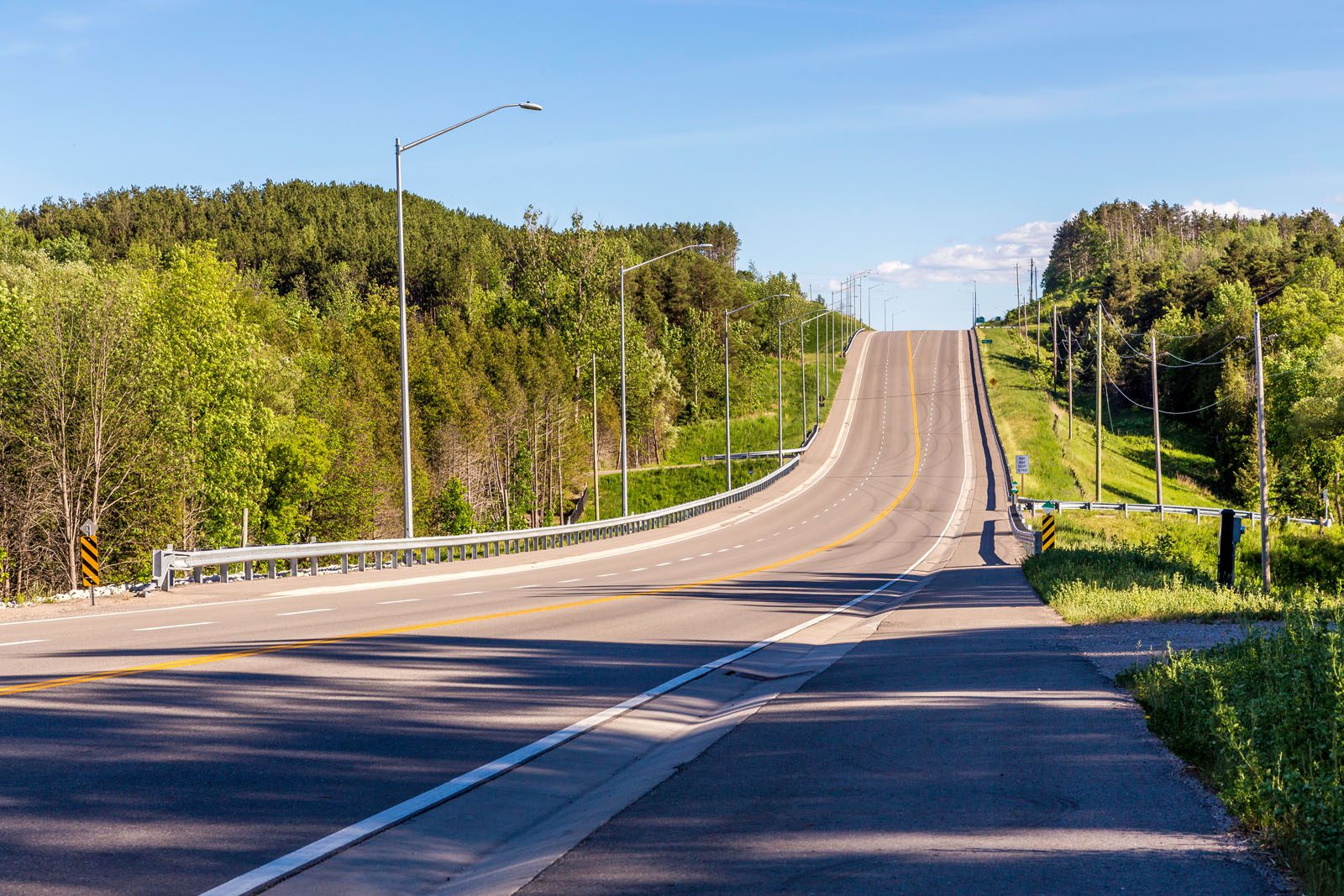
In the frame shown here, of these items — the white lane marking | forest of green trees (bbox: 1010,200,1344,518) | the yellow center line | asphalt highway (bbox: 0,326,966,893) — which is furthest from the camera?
forest of green trees (bbox: 1010,200,1344,518)

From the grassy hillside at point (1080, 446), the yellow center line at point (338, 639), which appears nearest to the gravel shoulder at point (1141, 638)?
the yellow center line at point (338, 639)

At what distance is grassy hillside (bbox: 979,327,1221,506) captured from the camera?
285 ft

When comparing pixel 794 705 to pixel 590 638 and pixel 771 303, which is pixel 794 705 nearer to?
pixel 590 638

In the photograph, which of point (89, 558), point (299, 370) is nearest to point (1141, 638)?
point (89, 558)

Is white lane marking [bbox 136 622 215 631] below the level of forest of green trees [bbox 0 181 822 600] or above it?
below

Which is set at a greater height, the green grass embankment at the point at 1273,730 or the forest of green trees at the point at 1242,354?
the forest of green trees at the point at 1242,354

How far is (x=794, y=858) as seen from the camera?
541cm

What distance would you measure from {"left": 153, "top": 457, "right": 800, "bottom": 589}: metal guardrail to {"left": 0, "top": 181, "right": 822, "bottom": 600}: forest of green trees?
11241mm

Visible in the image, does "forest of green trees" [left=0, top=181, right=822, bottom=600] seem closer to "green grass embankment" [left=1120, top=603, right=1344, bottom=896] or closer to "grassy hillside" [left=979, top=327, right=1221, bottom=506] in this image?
"grassy hillside" [left=979, top=327, right=1221, bottom=506]

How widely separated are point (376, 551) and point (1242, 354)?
10434 cm

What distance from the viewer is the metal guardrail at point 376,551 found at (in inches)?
843

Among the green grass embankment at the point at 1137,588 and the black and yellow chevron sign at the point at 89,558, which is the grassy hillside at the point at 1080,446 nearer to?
the green grass embankment at the point at 1137,588

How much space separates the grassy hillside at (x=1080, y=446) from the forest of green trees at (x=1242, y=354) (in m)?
2.45

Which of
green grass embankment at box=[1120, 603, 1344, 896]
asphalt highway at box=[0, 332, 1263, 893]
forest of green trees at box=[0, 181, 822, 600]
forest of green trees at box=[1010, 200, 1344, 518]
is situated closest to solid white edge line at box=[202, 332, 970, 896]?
asphalt highway at box=[0, 332, 1263, 893]
